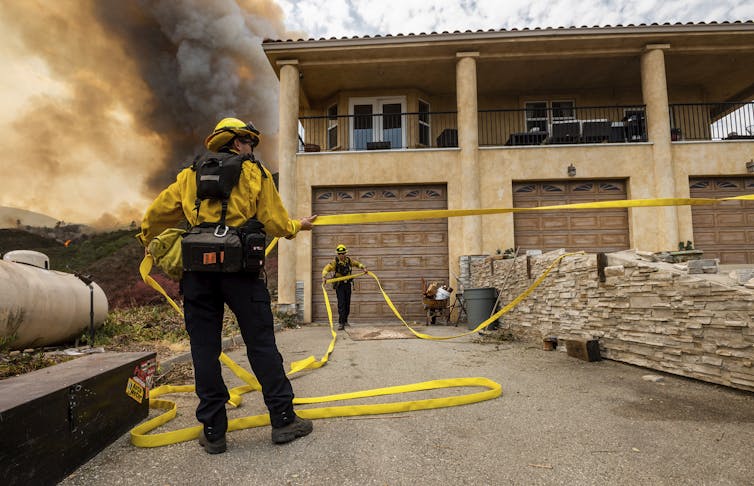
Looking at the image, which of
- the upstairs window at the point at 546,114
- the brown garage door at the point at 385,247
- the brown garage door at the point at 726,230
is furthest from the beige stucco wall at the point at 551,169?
the upstairs window at the point at 546,114

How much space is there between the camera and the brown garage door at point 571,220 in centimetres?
1131

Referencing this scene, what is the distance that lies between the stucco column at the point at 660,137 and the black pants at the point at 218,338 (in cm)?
1137

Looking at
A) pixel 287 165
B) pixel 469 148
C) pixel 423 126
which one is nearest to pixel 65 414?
pixel 287 165

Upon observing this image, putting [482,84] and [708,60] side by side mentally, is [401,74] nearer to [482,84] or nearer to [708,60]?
[482,84]

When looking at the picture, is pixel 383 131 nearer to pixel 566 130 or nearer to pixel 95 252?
pixel 566 130

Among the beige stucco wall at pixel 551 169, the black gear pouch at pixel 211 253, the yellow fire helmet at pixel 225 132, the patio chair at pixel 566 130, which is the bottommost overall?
the black gear pouch at pixel 211 253

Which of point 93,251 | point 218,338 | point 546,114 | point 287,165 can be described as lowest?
point 218,338

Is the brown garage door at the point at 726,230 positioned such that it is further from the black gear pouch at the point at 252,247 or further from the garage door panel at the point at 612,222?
the black gear pouch at the point at 252,247

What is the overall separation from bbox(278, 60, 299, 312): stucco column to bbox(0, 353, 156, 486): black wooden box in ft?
27.2

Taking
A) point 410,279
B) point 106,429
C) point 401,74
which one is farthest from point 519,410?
point 401,74

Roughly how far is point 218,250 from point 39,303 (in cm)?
400

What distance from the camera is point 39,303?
4961mm

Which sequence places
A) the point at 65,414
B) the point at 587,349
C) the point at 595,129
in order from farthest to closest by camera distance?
the point at 595,129
the point at 587,349
the point at 65,414

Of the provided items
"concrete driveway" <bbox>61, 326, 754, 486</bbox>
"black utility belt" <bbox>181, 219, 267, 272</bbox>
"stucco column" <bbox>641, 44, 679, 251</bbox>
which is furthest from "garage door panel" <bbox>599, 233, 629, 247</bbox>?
"black utility belt" <bbox>181, 219, 267, 272</bbox>
